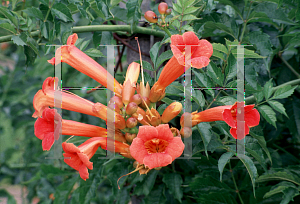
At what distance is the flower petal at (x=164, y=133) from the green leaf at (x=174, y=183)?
0.80 m

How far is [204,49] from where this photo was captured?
1.02 m

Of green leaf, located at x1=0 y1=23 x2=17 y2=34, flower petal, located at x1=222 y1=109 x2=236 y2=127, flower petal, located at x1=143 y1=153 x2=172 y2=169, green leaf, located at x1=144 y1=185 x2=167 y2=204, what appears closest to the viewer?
flower petal, located at x1=143 y1=153 x2=172 y2=169

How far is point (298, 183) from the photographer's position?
143 cm

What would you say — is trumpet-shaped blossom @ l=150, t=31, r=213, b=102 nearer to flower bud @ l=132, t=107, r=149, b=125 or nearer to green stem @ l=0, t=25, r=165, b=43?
flower bud @ l=132, t=107, r=149, b=125

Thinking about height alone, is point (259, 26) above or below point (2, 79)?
above

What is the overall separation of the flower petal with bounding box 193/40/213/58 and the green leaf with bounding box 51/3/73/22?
2.61 ft

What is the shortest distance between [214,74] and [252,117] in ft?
1.02

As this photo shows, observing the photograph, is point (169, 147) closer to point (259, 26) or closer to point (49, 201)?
point (259, 26)

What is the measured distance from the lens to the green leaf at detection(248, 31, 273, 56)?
149 cm

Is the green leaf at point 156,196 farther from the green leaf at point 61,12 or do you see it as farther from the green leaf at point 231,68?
the green leaf at point 61,12

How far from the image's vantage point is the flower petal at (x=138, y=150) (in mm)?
889

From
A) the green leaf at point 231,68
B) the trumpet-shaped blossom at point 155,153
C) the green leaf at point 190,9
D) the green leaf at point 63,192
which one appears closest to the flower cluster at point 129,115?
the trumpet-shaped blossom at point 155,153

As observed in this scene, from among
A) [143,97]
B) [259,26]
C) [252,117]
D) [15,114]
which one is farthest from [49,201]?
[259,26]

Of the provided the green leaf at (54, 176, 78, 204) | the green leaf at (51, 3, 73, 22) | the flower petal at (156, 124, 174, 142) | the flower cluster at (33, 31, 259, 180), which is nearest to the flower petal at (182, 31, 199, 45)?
the flower cluster at (33, 31, 259, 180)
